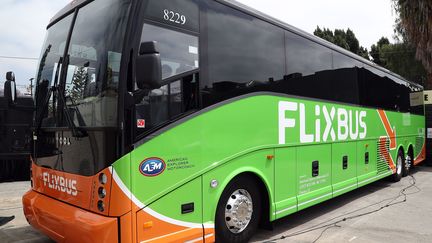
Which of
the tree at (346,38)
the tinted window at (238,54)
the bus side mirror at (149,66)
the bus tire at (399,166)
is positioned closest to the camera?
the bus side mirror at (149,66)

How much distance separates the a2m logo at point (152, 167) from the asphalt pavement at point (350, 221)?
223cm

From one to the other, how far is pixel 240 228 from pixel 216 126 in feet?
4.67

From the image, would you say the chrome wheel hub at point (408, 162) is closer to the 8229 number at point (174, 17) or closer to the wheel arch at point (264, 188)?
the wheel arch at point (264, 188)

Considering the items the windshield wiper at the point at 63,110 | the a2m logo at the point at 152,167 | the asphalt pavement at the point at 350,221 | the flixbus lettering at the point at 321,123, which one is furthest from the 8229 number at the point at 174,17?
the asphalt pavement at the point at 350,221

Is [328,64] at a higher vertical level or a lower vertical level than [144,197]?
higher

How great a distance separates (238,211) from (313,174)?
1994 millimetres

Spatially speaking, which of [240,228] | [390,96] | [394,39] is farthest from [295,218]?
[394,39]

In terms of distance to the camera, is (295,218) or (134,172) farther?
(295,218)

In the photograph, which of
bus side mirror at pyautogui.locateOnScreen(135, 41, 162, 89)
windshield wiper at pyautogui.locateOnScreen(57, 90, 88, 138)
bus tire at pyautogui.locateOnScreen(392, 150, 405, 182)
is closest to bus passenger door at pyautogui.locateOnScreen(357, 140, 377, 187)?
bus tire at pyautogui.locateOnScreen(392, 150, 405, 182)

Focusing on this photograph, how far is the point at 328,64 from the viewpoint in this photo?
7.03 meters

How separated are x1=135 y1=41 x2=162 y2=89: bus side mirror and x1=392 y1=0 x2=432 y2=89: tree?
65.7 ft

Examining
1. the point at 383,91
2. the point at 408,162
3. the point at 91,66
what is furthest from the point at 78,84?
the point at 408,162

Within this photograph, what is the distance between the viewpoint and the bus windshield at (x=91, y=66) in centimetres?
363

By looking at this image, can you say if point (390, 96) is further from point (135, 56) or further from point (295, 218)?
point (135, 56)
